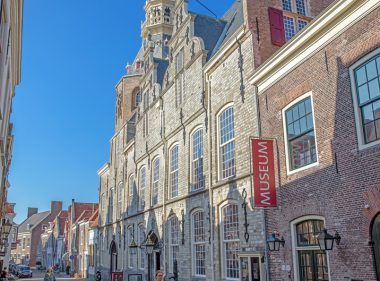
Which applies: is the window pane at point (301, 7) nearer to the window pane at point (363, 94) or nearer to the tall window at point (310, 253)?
the window pane at point (363, 94)

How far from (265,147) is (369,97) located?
3.67 m

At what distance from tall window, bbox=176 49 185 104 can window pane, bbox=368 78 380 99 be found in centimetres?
1134

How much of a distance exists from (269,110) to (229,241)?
4881 millimetres

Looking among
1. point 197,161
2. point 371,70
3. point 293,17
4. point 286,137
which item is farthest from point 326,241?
point 293,17

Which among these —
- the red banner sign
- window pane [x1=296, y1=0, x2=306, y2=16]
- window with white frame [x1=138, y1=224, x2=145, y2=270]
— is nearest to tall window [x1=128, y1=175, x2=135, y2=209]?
window with white frame [x1=138, y1=224, x2=145, y2=270]

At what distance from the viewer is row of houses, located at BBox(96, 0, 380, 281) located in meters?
9.04

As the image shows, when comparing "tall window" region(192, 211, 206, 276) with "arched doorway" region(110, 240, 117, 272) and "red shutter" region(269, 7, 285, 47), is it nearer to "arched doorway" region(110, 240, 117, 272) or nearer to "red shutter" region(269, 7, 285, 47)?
"red shutter" region(269, 7, 285, 47)

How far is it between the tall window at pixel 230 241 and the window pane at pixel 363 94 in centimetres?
637

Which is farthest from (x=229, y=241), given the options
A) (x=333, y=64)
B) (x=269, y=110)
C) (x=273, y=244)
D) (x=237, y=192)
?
(x=333, y=64)

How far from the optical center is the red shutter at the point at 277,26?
14148 millimetres

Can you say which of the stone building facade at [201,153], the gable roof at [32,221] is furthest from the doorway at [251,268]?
the gable roof at [32,221]

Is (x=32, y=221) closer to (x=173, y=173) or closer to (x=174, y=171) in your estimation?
(x=173, y=173)

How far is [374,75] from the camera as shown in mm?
8703

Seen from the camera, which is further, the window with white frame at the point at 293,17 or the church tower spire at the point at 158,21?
the church tower spire at the point at 158,21
